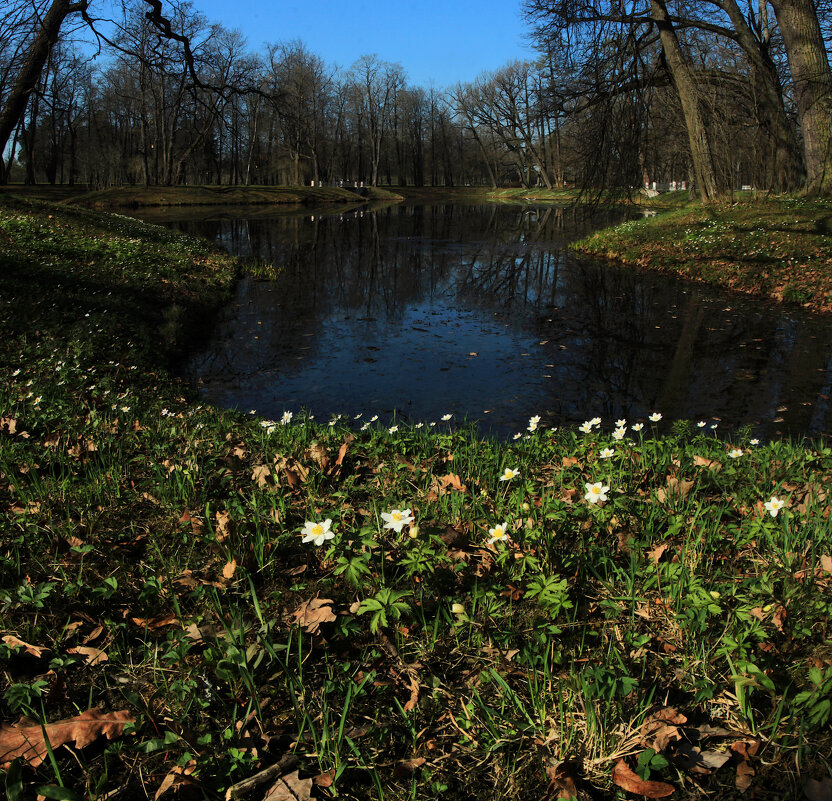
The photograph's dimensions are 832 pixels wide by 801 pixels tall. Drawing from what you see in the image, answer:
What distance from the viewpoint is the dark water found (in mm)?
6633

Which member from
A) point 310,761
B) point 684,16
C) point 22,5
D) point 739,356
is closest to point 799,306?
point 739,356

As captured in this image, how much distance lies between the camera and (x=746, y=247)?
44.7 ft

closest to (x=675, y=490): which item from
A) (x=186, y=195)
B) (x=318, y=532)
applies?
(x=318, y=532)

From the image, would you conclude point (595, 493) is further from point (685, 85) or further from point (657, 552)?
point (685, 85)

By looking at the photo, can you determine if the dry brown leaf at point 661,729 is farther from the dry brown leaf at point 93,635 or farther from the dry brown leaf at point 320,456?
the dry brown leaf at point 320,456

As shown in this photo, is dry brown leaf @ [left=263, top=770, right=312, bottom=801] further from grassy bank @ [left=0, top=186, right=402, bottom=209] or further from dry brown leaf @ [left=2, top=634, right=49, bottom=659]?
grassy bank @ [left=0, top=186, right=402, bottom=209]

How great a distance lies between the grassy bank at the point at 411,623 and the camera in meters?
1.82

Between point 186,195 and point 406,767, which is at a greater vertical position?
point 186,195

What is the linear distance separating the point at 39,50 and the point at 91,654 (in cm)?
1452

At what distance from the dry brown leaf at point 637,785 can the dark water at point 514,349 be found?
13.7 feet

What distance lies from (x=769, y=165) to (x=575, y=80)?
16.4 feet

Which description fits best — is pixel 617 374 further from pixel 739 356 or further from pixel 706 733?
pixel 706 733

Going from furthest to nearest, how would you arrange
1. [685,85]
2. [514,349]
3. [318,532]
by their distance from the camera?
1. [685,85]
2. [514,349]
3. [318,532]

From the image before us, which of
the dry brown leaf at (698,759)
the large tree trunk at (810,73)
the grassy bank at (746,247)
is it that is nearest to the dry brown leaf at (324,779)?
the dry brown leaf at (698,759)
